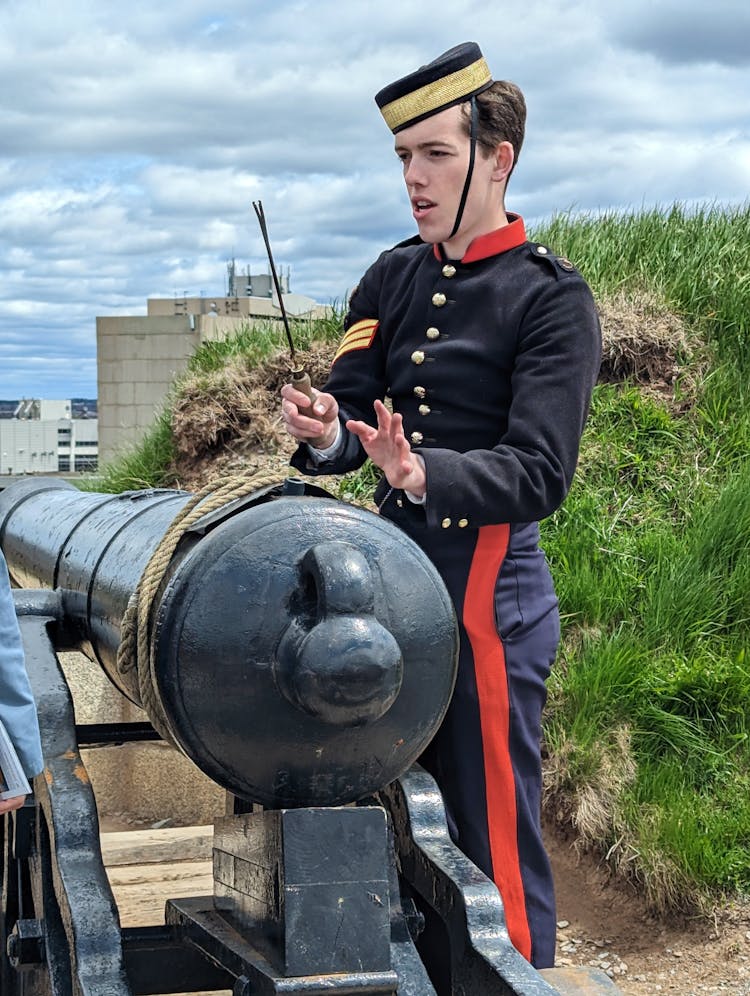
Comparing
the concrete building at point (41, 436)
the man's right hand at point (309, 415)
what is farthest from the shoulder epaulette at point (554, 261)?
the concrete building at point (41, 436)

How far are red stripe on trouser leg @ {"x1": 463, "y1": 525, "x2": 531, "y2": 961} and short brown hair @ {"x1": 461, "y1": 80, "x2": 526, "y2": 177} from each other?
0.79m

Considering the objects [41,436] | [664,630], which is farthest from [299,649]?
[41,436]

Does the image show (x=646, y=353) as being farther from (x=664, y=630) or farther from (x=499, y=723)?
(x=499, y=723)

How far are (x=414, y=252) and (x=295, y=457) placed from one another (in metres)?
0.58

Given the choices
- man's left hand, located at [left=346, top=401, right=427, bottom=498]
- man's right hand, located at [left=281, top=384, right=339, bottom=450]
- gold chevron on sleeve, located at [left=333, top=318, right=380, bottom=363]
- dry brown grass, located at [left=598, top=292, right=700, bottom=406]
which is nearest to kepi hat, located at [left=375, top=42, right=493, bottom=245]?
gold chevron on sleeve, located at [left=333, top=318, right=380, bottom=363]

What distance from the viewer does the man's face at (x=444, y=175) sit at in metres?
2.75

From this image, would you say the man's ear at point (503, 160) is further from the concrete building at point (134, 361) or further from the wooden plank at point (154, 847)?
the concrete building at point (134, 361)

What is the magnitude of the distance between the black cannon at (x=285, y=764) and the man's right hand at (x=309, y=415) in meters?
0.28

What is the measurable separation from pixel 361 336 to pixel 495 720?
93cm

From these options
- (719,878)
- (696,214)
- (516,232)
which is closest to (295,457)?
(516,232)

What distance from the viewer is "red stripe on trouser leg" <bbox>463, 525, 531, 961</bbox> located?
2.75 m

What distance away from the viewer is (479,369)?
282cm

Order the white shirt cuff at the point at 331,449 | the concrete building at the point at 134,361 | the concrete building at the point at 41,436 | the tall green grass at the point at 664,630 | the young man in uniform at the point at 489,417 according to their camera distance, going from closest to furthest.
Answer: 1. the young man in uniform at the point at 489,417
2. the white shirt cuff at the point at 331,449
3. the tall green grass at the point at 664,630
4. the concrete building at the point at 134,361
5. the concrete building at the point at 41,436

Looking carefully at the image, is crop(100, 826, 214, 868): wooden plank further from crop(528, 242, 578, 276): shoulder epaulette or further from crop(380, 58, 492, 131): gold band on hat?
crop(380, 58, 492, 131): gold band on hat
